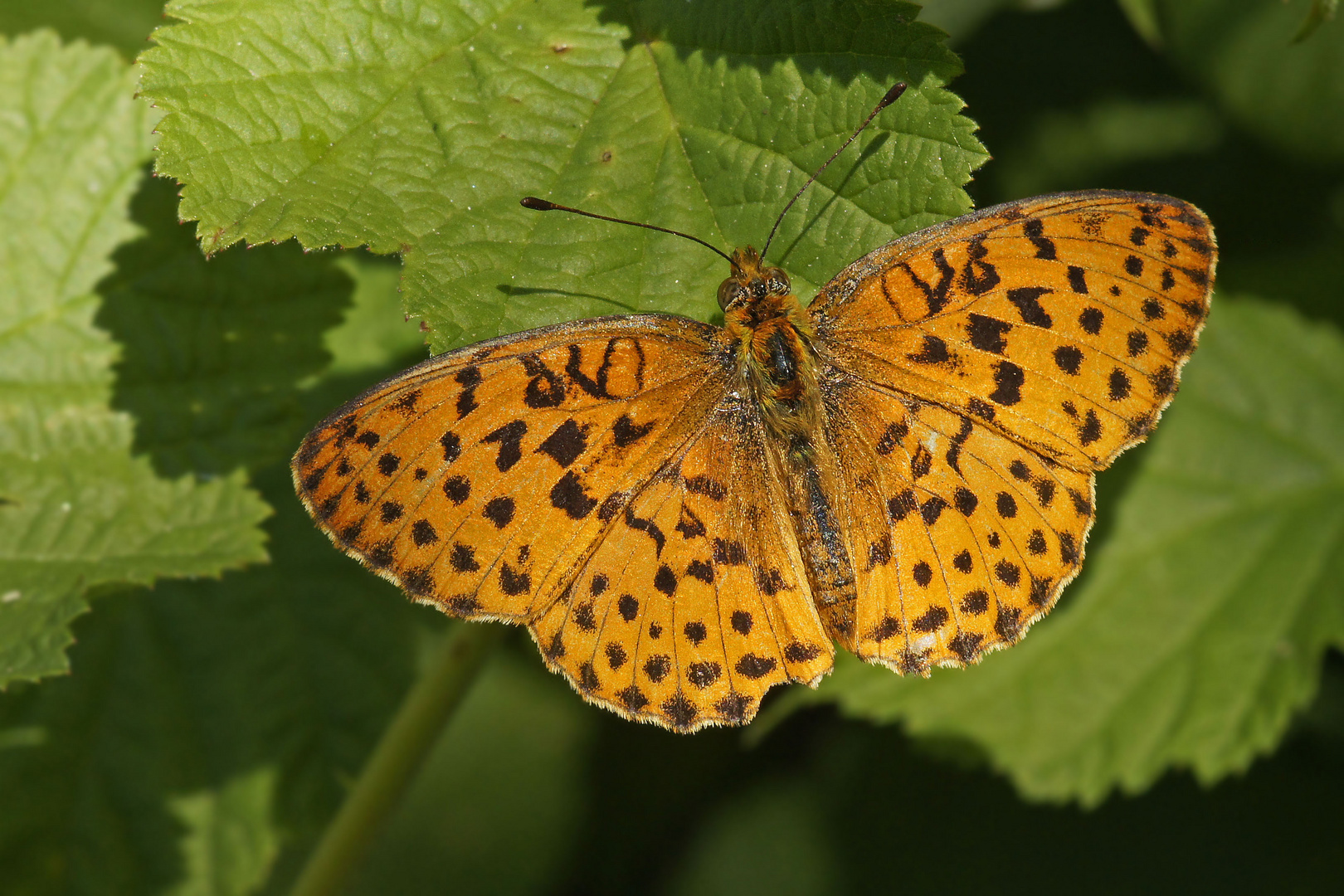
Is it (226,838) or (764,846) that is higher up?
(226,838)

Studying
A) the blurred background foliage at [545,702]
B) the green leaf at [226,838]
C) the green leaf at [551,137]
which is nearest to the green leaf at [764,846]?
the blurred background foliage at [545,702]

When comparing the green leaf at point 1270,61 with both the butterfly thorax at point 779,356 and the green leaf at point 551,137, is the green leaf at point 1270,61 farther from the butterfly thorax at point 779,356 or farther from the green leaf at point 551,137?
the butterfly thorax at point 779,356

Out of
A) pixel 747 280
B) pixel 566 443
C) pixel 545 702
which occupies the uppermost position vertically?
pixel 747 280

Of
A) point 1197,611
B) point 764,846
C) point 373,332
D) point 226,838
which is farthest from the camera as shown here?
point 764,846

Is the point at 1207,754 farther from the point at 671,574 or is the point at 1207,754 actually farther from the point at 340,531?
the point at 340,531

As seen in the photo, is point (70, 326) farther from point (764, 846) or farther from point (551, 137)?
point (764, 846)

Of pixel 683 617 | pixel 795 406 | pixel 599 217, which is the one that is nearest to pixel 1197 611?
pixel 795 406

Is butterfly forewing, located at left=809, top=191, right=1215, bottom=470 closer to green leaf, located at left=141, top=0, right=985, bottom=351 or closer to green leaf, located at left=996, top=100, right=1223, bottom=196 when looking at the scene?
green leaf, located at left=141, top=0, right=985, bottom=351

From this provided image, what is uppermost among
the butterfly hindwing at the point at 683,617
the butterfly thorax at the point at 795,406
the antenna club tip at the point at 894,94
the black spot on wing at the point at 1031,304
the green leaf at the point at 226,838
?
the antenna club tip at the point at 894,94
